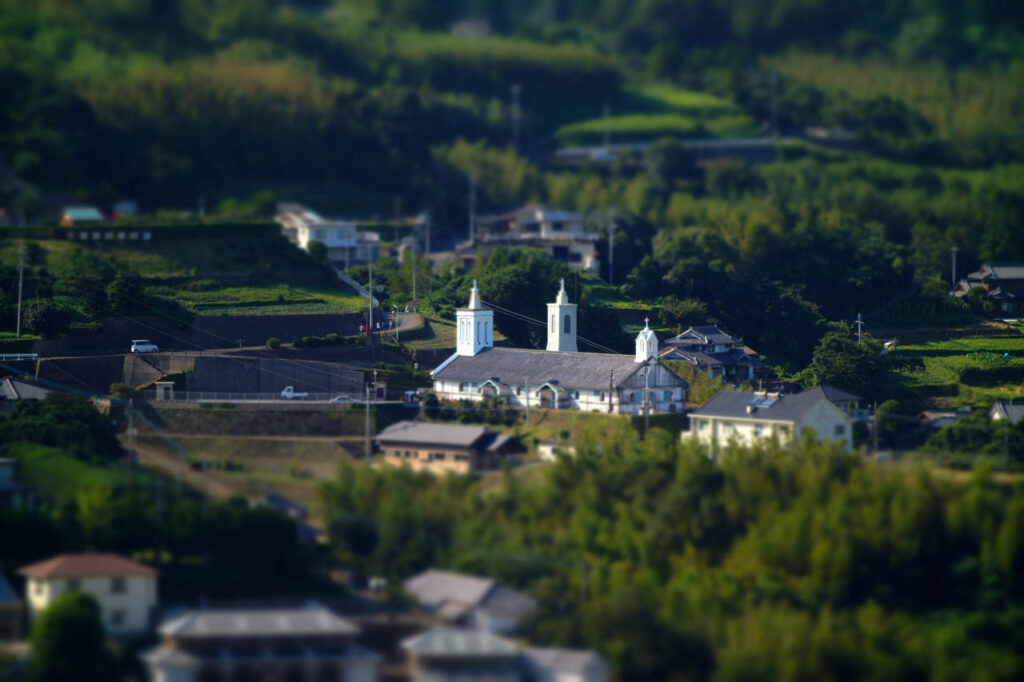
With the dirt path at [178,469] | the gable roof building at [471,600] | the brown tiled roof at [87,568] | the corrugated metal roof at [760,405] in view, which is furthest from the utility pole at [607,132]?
the brown tiled roof at [87,568]

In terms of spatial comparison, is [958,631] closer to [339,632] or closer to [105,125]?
[339,632]

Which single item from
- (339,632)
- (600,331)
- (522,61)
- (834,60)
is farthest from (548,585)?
(834,60)

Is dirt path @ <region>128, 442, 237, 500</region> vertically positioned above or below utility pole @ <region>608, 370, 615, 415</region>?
below

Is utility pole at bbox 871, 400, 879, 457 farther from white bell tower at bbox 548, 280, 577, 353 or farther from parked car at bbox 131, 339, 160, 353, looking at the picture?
parked car at bbox 131, 339, 160, 353

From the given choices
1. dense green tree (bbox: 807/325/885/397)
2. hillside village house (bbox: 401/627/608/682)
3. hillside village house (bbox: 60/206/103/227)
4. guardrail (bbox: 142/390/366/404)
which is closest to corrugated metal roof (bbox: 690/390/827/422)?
dense green tree (bbox: 807/325/885/397)

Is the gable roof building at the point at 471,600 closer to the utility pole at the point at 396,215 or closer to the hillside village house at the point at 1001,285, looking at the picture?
the utility pole at the point at 396,215
